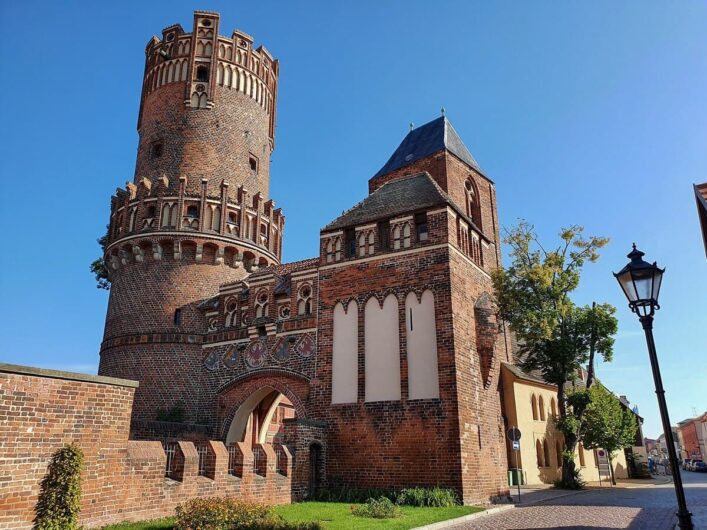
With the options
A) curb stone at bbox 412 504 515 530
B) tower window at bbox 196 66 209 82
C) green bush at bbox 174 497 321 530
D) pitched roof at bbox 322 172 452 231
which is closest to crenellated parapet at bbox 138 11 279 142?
tower window at bbox 196 66 209 82

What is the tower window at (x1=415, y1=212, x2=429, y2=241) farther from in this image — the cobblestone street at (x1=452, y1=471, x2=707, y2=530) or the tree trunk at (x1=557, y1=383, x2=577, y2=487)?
the tree trunk at (x1=557, y1=383, x2=577, y2=487)

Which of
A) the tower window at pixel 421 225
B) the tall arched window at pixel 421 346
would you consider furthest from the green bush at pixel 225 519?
the tower window at pixel 421 225

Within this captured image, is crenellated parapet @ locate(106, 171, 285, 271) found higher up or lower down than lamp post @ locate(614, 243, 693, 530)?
higher up

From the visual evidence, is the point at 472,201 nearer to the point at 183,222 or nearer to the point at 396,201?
the point at 396,201

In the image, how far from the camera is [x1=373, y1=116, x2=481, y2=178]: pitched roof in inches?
1045

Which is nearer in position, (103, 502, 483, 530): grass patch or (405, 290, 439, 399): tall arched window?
(103, 502, 483, 530): grass patch

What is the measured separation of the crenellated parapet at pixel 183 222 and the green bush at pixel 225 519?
1607cm

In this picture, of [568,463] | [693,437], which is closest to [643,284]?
[568,463]

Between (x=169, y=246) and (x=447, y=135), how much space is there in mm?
14534

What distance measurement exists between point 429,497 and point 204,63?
79.2 ft

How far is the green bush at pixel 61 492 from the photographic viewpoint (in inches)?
383

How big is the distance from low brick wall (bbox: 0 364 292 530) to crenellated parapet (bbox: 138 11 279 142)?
1992 centimetres

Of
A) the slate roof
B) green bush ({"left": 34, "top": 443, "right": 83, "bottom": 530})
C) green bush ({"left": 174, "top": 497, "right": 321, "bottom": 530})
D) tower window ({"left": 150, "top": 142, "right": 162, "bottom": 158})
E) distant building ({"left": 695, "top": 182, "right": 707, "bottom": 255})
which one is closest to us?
green bush ({"left": 34, "top": 443, "right": 83, "bottom": 530})

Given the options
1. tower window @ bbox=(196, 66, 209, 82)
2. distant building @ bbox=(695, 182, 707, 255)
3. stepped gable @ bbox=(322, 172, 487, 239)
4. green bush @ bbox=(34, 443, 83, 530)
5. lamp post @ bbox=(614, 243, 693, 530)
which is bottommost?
green bush @ bbox=(34, 443, 83, 530)
